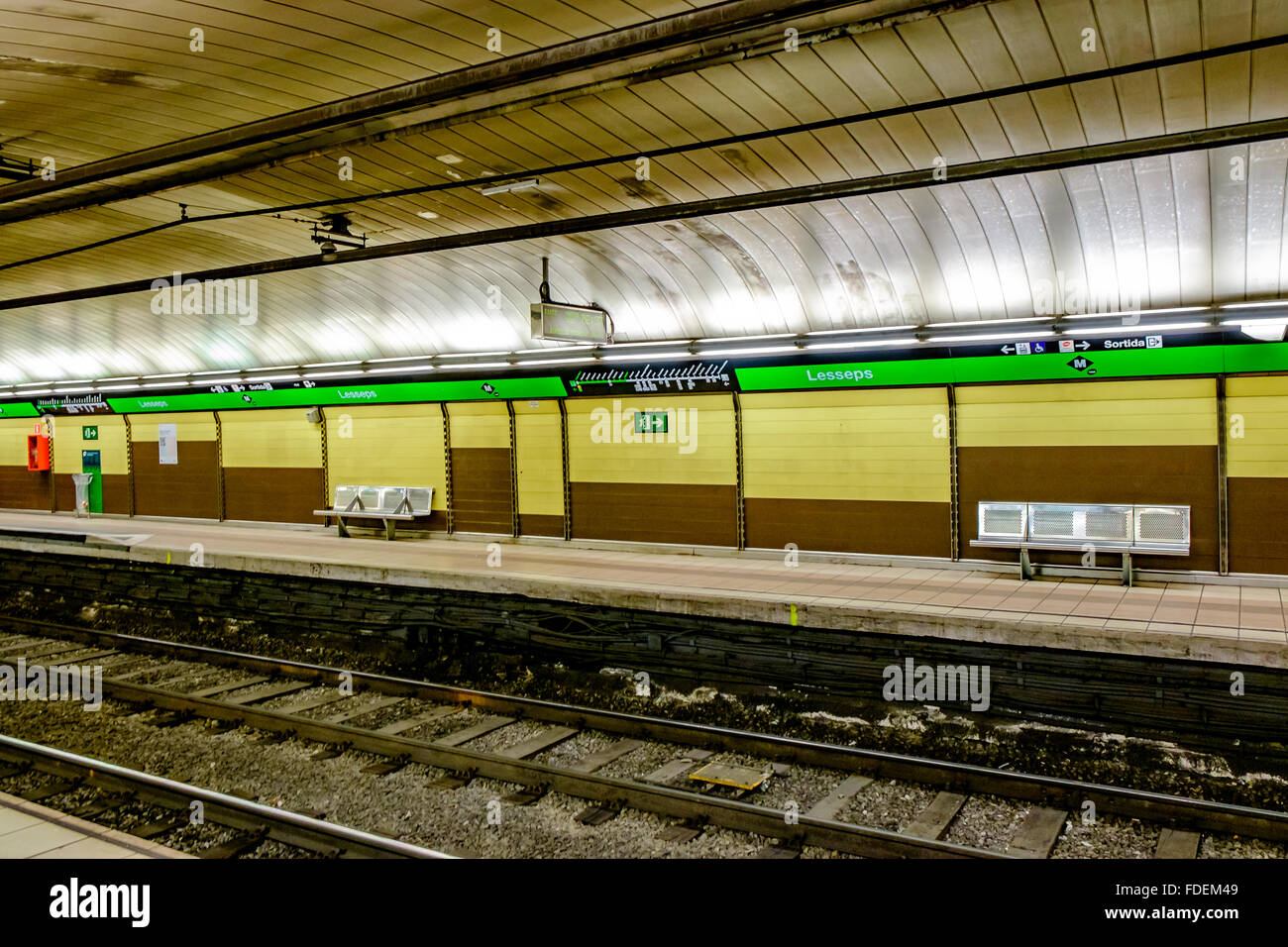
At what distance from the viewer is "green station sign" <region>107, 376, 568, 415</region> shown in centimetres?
1211

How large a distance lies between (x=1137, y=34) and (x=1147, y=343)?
3.94 meters

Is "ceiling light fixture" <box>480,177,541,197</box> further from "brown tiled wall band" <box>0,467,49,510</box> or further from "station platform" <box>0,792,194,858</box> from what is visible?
"brown tiled wall band" <box>0,467,49,510</box>

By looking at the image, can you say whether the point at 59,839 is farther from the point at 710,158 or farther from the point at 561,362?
the point at 561,362

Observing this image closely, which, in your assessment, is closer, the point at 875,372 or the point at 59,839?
the point at 59,839

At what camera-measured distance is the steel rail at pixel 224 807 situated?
468 centimetres

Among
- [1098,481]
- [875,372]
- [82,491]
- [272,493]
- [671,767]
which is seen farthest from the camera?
[82,491]

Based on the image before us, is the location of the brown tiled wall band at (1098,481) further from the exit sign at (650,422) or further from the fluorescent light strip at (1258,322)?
the exit sign at (650,422)

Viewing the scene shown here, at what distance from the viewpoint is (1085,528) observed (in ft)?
28.9

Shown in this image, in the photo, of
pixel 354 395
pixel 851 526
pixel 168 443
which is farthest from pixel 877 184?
pixel 168 443

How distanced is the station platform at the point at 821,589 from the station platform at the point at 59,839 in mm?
4500

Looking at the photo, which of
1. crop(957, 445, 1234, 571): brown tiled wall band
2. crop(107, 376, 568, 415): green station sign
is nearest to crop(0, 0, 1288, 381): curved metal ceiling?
crop(107, 376, 568, 415): green station sign

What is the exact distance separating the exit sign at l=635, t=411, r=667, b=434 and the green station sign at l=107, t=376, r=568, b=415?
3.80 feet

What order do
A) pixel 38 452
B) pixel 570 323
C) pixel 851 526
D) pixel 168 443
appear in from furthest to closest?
pixel 38 452, pixel 168 443, pixel 851 526, pixel 570 323

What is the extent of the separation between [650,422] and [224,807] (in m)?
7.15
